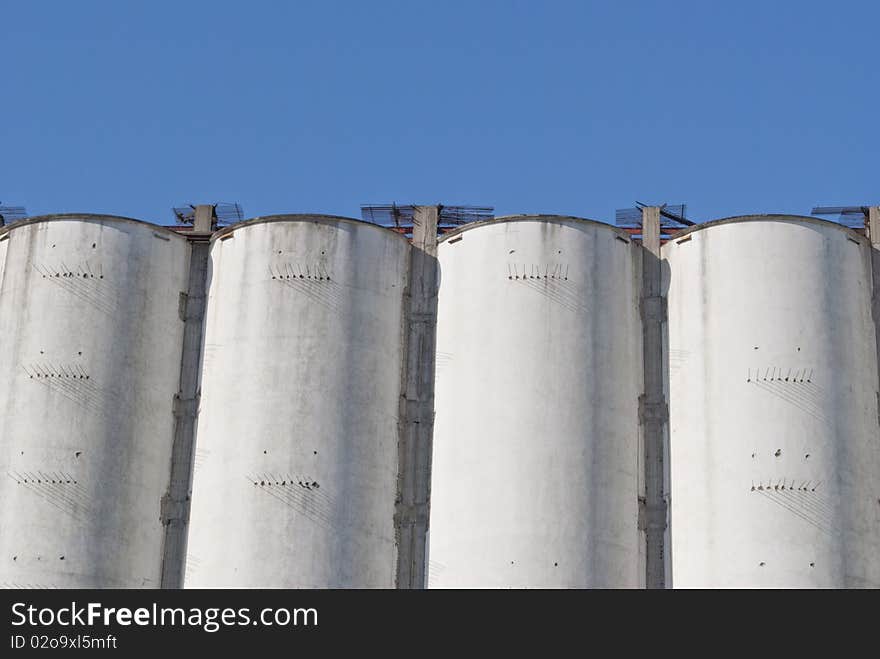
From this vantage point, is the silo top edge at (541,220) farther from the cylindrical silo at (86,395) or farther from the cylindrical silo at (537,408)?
the cylindrical silo at (86,395)

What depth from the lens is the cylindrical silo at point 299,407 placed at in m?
59.5

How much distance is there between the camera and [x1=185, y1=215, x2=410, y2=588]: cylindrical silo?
2344 inches

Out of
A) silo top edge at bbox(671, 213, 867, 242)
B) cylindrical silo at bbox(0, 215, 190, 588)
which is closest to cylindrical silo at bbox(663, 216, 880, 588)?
silo top edge at bbox(671, 213, 867, 242)

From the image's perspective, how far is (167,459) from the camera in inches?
2462

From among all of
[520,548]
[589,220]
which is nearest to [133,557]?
[520,548]

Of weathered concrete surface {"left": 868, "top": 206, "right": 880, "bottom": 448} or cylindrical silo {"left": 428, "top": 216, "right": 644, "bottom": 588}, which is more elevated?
weathered concrete surface {"left": 868, "top": 206, "right": 880, "bottom": 448}

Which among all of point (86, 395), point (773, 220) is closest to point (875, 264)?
point (773, 220)

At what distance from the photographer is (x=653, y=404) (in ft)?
204

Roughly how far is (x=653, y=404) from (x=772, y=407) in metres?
4.24

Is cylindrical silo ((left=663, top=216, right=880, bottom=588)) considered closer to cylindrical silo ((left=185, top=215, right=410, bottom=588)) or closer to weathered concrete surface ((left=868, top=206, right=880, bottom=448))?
weathered concrete surface ((left=868, top=206, right=880, bottom=448))

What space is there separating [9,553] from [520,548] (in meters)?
16.7

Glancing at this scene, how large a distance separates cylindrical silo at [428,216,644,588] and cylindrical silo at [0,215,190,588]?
9.67 metres

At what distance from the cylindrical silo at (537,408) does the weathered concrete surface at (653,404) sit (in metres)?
0.44

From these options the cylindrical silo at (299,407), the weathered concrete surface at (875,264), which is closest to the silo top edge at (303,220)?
the cylindrical silo at (299,407)
